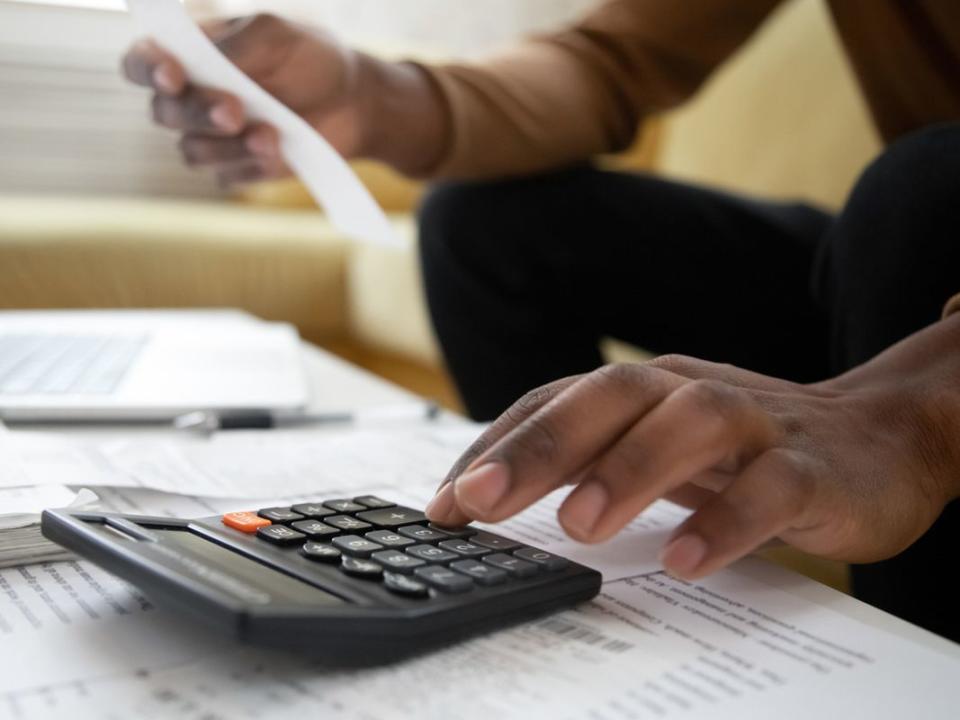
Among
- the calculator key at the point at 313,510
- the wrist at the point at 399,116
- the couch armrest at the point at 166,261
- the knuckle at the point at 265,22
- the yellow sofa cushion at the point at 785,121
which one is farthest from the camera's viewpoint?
the couch armrest at the point at 166,261

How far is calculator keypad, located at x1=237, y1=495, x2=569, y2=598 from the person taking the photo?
0.97 ft

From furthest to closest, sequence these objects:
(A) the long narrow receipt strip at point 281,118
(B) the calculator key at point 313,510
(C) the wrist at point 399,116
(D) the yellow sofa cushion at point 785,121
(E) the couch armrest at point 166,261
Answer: (E) the couch armrest at point 166,261 → (D) the yellow sofa cushion at point 785,121 → (C) the wrist at point 399,116 → (A) the long narrow receipt strip at point 281,118 → (B) the calculator key at point 313,510

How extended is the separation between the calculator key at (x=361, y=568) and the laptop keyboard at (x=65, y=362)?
1.25ft

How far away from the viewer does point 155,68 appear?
0.66m

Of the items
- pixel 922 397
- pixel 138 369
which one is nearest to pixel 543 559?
pixel 922 397

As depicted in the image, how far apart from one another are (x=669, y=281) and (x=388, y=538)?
59cm

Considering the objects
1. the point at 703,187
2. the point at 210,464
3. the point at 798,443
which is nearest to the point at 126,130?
the point at 703,187

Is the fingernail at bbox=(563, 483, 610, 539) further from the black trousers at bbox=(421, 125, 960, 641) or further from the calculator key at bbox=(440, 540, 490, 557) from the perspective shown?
the black trousers at bbox=(421, 125, 960, 641)

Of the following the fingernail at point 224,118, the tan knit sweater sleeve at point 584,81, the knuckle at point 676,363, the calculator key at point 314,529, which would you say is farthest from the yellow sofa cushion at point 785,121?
the calculator key at point 314,529

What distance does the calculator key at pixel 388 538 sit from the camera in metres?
0.33

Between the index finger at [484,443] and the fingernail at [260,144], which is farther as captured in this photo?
the fingernail at [260,144]

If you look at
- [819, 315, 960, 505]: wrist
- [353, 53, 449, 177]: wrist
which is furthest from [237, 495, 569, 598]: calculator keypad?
[353, 53, 449, 177]: wrist

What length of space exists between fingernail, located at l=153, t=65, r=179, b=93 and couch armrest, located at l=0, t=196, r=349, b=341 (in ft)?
2.66

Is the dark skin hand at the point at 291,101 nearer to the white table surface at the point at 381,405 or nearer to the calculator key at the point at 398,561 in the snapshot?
the white table surface at the point at 381,405
